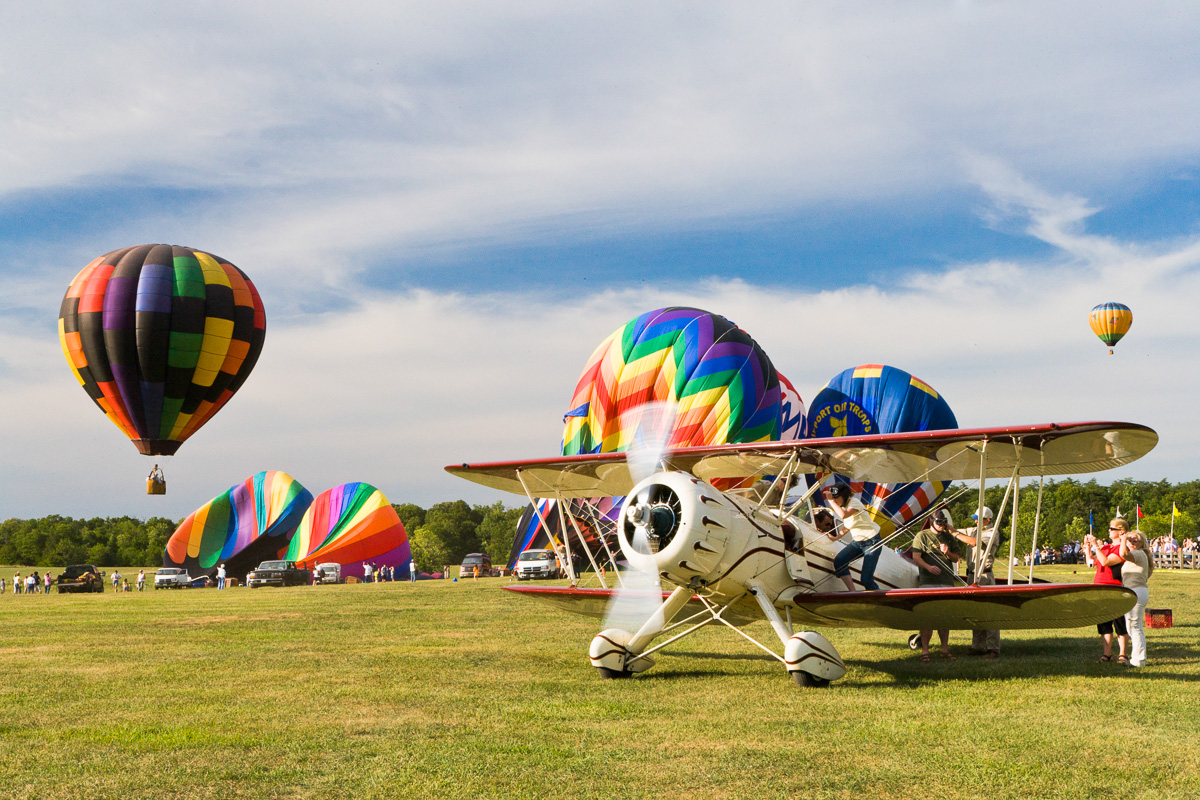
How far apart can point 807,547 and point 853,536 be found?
1016mm

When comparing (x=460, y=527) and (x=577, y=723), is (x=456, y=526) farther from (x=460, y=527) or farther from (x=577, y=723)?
(x=577, y=723)

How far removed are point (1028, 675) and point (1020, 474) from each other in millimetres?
2301

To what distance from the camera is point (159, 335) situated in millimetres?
29156

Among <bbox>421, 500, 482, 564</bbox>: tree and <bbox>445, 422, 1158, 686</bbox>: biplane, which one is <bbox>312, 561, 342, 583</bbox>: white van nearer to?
<bbox>445, 422, 1158, 686</bbox>: biplane

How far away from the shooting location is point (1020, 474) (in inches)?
411

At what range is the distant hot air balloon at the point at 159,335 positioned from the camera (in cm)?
2923

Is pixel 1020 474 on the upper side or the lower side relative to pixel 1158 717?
upper

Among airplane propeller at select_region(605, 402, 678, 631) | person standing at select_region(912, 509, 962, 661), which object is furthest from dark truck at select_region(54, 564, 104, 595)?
person standing at select_region(912, 509, 962, 661)

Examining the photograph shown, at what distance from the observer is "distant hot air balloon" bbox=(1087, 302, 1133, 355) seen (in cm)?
4062

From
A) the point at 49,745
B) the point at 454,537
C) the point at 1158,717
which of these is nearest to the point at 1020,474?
the point at 1158,717

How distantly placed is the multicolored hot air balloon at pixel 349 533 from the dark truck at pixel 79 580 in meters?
9.96

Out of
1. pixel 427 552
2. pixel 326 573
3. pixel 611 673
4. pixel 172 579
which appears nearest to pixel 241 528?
pixel 172 579

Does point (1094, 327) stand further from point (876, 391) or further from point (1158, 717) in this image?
point (1158, 717)

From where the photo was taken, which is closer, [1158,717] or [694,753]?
[694,753]
